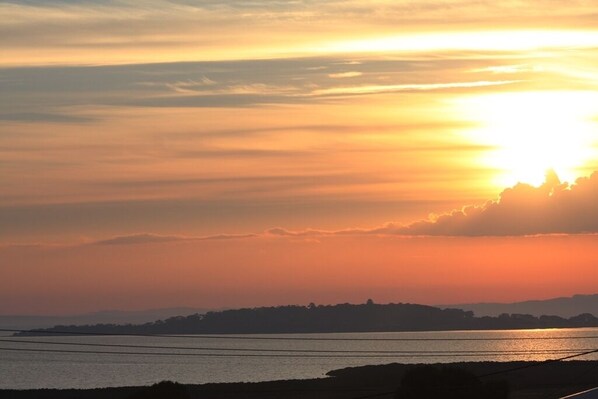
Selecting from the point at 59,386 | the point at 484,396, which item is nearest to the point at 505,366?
the point at 59,386

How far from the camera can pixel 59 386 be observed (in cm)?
18650

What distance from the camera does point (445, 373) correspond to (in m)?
91.6

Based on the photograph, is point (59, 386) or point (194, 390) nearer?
point (194, 390)

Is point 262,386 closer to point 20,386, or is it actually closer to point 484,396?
point 20,386

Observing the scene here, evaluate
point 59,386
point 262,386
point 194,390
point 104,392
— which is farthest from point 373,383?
point 59,386

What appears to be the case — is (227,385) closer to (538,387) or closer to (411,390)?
(538,387)

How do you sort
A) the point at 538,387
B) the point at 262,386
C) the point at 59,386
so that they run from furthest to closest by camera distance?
the point at 59,386, the point at 262,386, the point at 538,387

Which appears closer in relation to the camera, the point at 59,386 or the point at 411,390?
the point at 411,390

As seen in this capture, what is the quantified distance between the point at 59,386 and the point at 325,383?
47.8m

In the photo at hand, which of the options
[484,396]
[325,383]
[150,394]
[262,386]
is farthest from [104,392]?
[484,396]

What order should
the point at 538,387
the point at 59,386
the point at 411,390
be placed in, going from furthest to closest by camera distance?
the point at 59,386 < the point at 538,387 < the point at 411,390

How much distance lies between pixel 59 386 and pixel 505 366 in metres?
69.7

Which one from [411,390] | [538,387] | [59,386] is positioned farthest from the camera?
[59,386]

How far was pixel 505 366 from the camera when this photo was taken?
7347 inches
